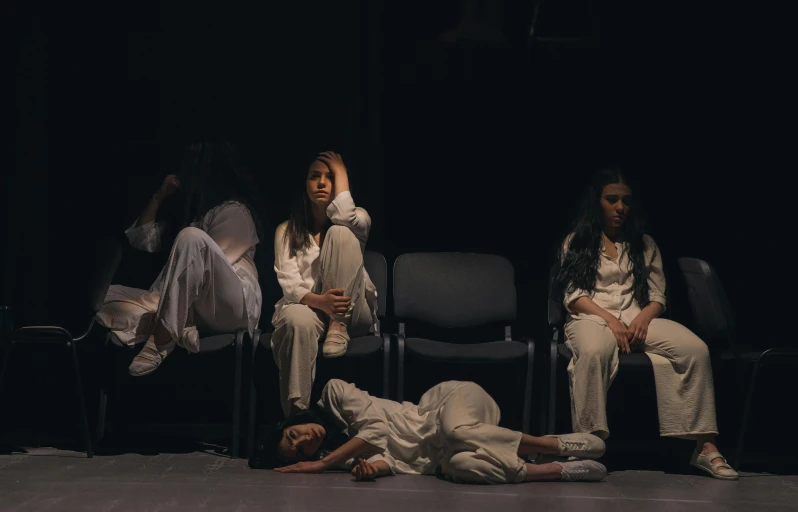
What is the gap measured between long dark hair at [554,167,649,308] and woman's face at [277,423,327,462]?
1478 mm

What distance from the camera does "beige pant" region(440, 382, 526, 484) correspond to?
4332mm

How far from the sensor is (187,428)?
204 inches

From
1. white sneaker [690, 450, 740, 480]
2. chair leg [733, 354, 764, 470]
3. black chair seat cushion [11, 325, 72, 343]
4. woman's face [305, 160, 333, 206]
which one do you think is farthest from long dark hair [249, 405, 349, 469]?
chair leg [733, 354, 764, 470]

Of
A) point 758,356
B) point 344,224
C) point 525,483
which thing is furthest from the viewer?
point 344,224

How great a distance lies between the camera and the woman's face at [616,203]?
5375 mm

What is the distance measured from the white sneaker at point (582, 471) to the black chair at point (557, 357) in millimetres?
480

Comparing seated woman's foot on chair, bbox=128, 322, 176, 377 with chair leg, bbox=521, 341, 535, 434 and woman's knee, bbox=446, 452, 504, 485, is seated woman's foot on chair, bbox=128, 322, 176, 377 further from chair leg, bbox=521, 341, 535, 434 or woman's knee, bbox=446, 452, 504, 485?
chair leg, bbox=521, 341, 535, 434

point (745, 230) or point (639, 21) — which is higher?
point (639, 21)

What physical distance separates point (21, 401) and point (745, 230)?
3.92 metres

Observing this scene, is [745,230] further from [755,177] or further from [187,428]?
[187,428]

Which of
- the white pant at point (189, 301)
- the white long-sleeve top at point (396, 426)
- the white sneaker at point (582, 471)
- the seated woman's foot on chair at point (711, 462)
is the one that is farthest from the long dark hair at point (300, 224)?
the seated woman's foot on chair at point (711, 462)

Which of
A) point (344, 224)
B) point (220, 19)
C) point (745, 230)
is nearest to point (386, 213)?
point (344, 224)

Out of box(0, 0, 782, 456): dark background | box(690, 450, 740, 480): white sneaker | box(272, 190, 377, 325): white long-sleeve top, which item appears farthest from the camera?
box(0, 0, 782, 456): dark background

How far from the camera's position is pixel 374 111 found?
5.93 meters
